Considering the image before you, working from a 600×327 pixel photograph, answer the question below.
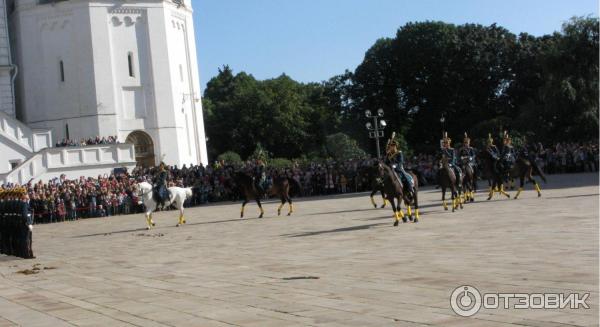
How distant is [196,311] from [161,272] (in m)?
4.45

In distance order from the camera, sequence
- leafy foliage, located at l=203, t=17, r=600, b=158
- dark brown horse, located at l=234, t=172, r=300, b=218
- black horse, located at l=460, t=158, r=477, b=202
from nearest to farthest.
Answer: black horse, located at l=460, t=158, r=477, b=202, dark brown horse, located at l=234, t=172, r=300, b=218, leafy foliage, located at l=203, t=17, r=600, b=158

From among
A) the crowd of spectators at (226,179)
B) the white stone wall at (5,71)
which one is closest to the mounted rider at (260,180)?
the crowd of spectators at (226,179)

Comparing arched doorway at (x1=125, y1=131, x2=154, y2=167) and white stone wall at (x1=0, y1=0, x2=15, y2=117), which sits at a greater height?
white stone wall at (x1=0, y1=0, x2=15, y2=117)

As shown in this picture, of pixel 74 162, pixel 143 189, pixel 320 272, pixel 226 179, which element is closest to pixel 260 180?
pixel 143 189

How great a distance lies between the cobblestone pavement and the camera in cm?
905

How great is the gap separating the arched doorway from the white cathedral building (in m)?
0.07

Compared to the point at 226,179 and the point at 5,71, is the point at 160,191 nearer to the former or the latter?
the point at 226,179

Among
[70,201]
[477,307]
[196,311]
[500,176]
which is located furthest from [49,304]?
[70,201]

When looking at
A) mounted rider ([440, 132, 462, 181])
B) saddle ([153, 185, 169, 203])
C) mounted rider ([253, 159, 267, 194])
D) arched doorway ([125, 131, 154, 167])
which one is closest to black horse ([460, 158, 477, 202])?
mounted rider ([440, 132, 462, 181])

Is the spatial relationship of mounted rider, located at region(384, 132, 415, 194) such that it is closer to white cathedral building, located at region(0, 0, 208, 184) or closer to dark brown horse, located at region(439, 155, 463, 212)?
dark brown horse, located at region(439, 155, 463, 212)

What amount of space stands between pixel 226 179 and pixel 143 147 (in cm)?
1233

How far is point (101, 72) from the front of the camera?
52625mm

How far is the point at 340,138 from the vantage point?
68.9m

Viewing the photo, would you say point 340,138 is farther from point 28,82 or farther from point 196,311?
point 196,311
